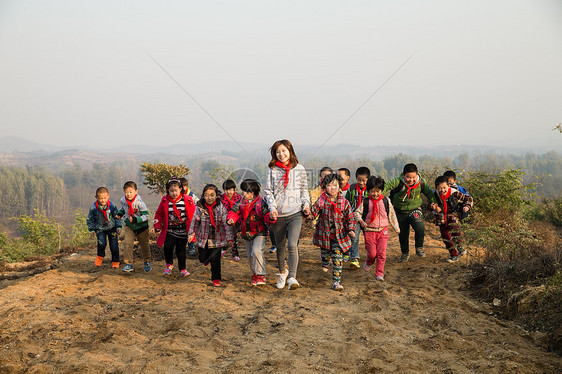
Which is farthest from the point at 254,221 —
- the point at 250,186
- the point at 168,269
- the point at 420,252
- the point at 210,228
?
the point at 420,252

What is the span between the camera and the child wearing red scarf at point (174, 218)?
6.15m

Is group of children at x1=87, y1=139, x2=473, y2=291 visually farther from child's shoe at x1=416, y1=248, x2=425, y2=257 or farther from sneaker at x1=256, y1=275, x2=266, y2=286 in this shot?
child's shoe at x1=416, y1=248, x2=425, y2=257

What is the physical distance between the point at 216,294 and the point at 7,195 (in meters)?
93.7

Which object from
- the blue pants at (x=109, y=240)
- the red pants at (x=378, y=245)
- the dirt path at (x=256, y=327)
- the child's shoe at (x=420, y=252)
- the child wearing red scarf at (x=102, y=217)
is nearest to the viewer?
the dirt path at (x=256, y=327)

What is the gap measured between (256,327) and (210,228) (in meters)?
2.03

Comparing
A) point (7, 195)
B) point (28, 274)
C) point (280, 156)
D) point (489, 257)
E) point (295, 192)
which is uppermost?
point (280, 156)

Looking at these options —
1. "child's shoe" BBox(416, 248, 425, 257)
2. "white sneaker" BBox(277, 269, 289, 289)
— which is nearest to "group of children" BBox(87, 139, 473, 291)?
"white sneaker" BBox(277, 269, 289, 289)

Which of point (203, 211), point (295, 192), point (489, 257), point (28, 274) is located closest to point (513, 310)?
point (489, 257)

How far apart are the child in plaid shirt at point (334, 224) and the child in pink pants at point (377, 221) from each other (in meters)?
0.28

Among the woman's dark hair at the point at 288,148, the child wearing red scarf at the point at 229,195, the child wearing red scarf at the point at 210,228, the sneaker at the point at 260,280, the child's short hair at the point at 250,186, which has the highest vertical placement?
the woman's dark hair at the point at 288,148

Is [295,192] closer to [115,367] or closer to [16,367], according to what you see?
[115,367]

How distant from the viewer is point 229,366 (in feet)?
11.0

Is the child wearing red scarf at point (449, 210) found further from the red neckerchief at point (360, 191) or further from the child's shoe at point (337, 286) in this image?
the child's shoe at point (337, 286)

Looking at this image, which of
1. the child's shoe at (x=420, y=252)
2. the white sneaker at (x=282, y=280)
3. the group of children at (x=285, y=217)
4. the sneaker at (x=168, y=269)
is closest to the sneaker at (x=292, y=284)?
the group of children at (x=285, y=217)
